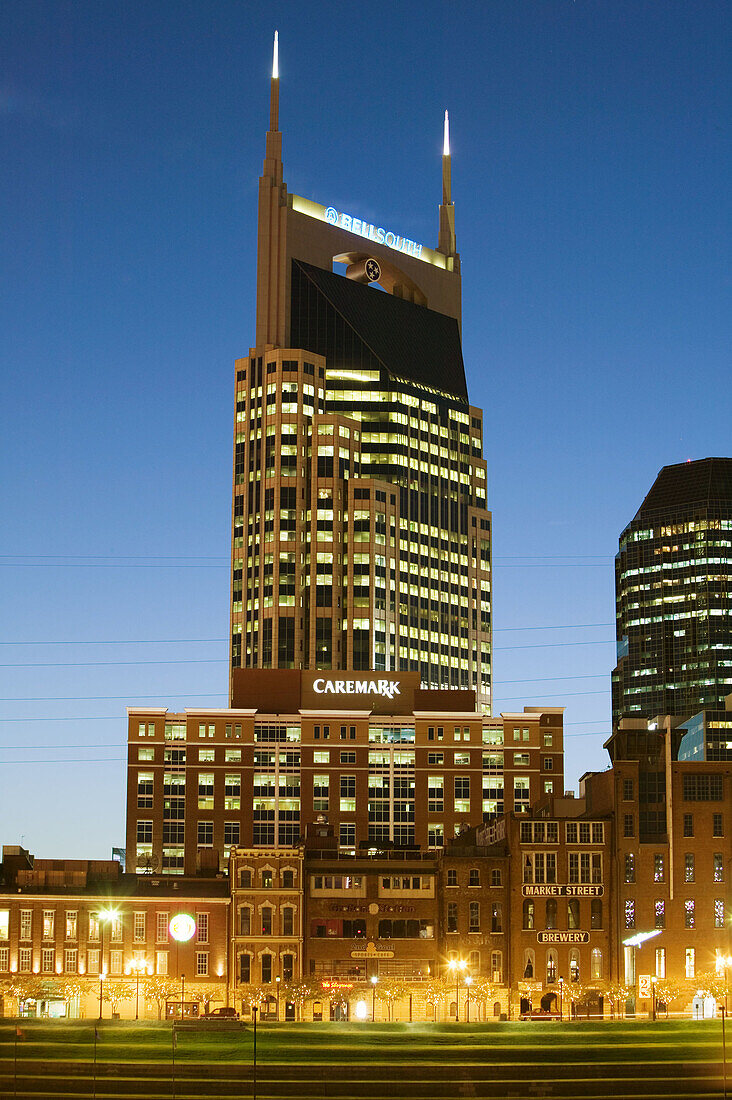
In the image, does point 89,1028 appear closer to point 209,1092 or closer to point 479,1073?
point 209,1092

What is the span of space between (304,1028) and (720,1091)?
41482 millimetres

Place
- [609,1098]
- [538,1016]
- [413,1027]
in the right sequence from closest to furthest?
[609,1098] → [413,1027] → [538,1016]

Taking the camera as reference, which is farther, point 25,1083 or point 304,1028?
point 304,1028

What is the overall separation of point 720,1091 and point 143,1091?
43.2 meters

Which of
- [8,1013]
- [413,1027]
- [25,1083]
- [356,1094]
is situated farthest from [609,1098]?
[8,1013]

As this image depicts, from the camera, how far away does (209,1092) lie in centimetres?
14012

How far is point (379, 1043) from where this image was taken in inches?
6186

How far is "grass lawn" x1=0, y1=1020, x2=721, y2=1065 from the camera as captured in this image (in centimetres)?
14862

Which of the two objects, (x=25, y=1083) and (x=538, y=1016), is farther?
(x=538, y=1016)

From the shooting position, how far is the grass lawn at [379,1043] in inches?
5851

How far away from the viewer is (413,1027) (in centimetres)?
16512

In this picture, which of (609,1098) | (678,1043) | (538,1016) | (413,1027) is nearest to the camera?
(609,1098)

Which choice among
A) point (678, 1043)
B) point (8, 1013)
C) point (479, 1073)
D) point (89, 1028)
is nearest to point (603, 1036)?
point (678, 1043)

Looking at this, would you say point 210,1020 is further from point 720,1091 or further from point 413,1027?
point 720,1091
